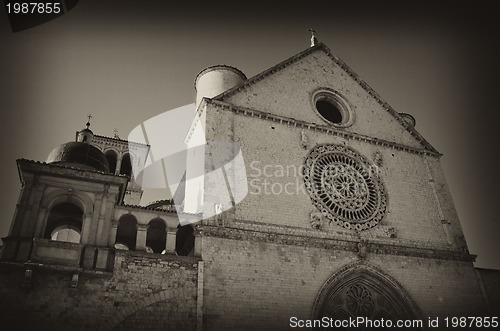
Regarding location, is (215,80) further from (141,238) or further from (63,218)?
(141,238)

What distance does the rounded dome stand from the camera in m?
13.1

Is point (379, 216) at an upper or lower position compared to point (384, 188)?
lower

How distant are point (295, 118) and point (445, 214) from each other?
7.37 m

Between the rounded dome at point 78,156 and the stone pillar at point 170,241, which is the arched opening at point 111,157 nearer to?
the rounded dome at point 78,156

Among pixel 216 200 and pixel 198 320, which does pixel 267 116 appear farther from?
pixel 198 320

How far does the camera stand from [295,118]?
1603cm

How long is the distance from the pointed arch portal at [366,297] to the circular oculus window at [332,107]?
6.84m

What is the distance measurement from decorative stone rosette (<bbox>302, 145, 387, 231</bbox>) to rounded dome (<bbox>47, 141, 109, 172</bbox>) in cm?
738

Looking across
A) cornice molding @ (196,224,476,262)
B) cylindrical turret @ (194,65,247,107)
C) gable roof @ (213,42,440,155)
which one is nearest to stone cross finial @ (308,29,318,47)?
gable roof @ (213,42,440,155)

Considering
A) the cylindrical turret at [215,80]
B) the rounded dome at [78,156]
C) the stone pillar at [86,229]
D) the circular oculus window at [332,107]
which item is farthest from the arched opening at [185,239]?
the circular oculus window at [332,107]

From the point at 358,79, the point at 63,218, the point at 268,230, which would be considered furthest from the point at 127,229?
the point at 358,79

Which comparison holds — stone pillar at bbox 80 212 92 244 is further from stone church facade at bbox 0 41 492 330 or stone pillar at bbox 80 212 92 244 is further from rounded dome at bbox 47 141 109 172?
rounded dome at bbox 47 141 109 172

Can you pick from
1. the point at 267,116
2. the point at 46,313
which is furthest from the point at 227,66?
the point at 46,313

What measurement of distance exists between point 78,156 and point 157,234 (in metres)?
3.74
